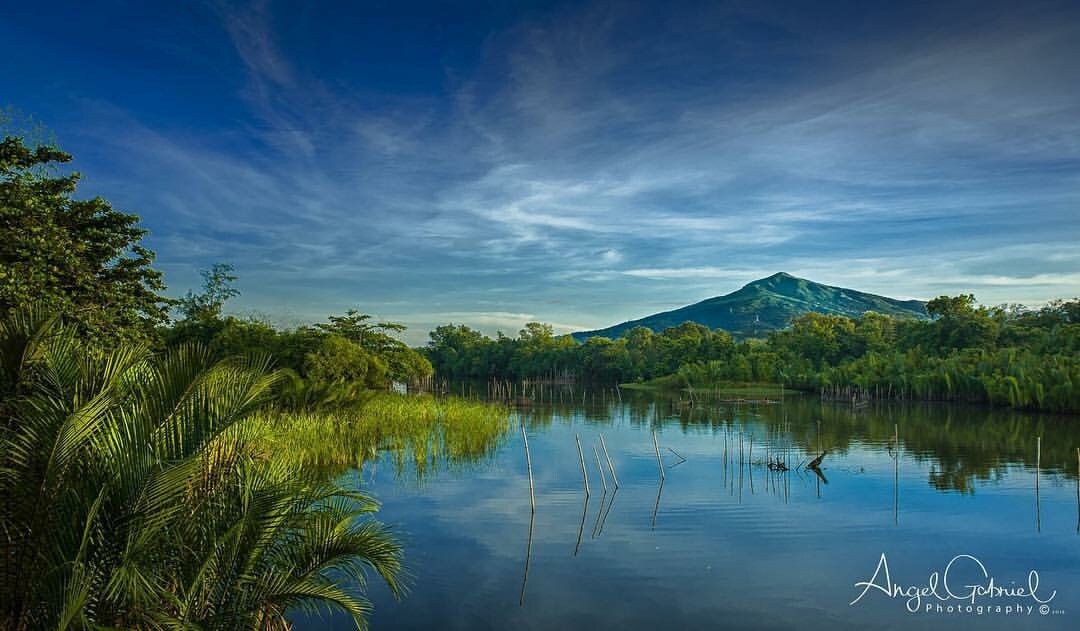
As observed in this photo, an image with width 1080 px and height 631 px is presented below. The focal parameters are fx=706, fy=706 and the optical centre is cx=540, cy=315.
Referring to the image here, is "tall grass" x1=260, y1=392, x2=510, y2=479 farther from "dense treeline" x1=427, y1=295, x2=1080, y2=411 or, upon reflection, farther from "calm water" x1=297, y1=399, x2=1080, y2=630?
"dense treeline" x1=427, y1=295, x2=1080, y2=411

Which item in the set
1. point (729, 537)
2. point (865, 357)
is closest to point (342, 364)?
point (729, 537)

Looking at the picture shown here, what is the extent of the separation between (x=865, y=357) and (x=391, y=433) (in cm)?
4985

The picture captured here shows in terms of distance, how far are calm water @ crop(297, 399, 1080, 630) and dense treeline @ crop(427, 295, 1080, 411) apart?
17.1 m

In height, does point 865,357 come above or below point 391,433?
above

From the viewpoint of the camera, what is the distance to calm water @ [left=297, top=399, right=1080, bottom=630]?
949cm

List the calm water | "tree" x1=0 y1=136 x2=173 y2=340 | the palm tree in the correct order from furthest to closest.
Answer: "tree" x1=0 y1=136 x2=173 y2=340 < the calm water < the palm tree

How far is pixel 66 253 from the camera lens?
16609 mm

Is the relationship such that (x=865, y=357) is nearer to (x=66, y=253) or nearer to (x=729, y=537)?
(x=729, y=537)

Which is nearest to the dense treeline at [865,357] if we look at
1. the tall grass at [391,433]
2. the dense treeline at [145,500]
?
the tall grass at [391,433]

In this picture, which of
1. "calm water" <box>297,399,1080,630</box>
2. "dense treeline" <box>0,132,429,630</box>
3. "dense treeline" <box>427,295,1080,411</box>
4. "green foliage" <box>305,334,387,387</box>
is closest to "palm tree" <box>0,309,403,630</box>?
"dense treeline" <box>0,132,429,630</box>

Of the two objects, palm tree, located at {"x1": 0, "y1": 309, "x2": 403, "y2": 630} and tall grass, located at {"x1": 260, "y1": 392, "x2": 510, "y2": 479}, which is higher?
palm tree, located at {"x1": 0, "y1": 309, "x2": 403, "y2": 630}

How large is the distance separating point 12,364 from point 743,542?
11397 millimetres

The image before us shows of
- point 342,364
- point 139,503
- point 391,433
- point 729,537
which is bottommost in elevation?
point 729,537

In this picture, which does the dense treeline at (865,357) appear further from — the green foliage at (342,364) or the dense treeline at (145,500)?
the dense treeline at (145,500)
